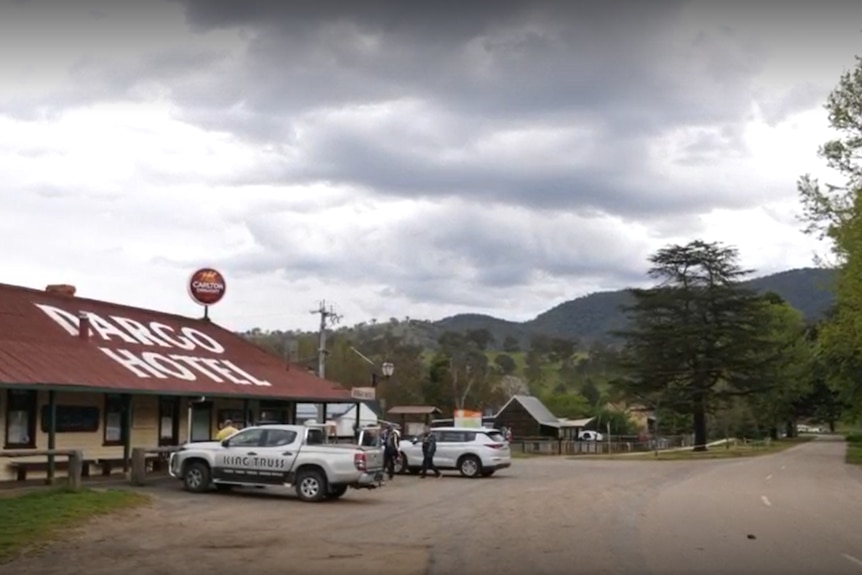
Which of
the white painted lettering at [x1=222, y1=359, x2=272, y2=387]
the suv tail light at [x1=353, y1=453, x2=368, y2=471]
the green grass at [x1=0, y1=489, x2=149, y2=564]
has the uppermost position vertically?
the white painted lettering at [x1=222, y1=359, x2=272, y2=387]

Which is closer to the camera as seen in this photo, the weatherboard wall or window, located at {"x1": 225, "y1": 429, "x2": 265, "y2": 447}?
window, located at {"x1": 225, "y1": 429, "x2": 265, "y2": 447}

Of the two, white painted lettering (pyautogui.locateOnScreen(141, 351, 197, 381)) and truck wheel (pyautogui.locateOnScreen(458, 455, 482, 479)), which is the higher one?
A: white painted lettering (pyautogui.locateOnScreen(141, 351, 197, 381))

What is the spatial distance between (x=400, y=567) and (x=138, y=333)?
21860mm

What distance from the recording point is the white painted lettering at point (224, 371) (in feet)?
109

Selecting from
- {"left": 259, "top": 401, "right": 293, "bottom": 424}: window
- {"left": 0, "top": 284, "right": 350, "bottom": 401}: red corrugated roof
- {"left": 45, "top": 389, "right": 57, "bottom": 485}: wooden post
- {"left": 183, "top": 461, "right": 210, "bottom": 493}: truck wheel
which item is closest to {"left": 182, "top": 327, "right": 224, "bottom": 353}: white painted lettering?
{"left": 0, "top": 284, "right": 350, "bottom": 401}: red corrugated roof

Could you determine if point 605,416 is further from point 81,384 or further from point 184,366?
point 81,384

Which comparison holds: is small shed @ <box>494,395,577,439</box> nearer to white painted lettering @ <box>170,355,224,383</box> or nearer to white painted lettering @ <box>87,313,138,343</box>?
white painted lettering @ <box>170,355,224,383</box>

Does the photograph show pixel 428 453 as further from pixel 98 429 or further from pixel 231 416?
pixel 98 429

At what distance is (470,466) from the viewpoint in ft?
116

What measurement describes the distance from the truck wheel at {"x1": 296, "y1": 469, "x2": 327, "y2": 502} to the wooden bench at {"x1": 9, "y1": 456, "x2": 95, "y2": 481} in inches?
243

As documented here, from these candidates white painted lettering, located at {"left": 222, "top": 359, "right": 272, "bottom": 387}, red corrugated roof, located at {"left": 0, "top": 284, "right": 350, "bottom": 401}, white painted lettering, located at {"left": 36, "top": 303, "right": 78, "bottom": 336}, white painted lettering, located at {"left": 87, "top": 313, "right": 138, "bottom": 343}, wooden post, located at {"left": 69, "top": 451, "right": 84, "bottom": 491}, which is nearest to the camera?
wooden post, located at {"left": 69, "top": 451, "right": 84, "bottom": 491}

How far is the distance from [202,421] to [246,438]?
391 inches

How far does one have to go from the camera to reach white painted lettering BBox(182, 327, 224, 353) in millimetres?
36125

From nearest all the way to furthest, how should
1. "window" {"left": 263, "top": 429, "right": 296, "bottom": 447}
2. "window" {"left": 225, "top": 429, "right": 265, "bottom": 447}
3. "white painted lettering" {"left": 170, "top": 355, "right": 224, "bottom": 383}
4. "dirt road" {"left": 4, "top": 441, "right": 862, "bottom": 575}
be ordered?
"dirt road" {"left": 4, "top": 441, "right": 862, "bottom": 575} → "window" {"left": 263, "top": 429, "right": 296, "bottom": 447} → "window" {"left": 225, "top": 429, "right": 265, "bottom": 447} → "white painted lettering" {"left": 170, "top": 355, "right": 224, "bottom": 383}
